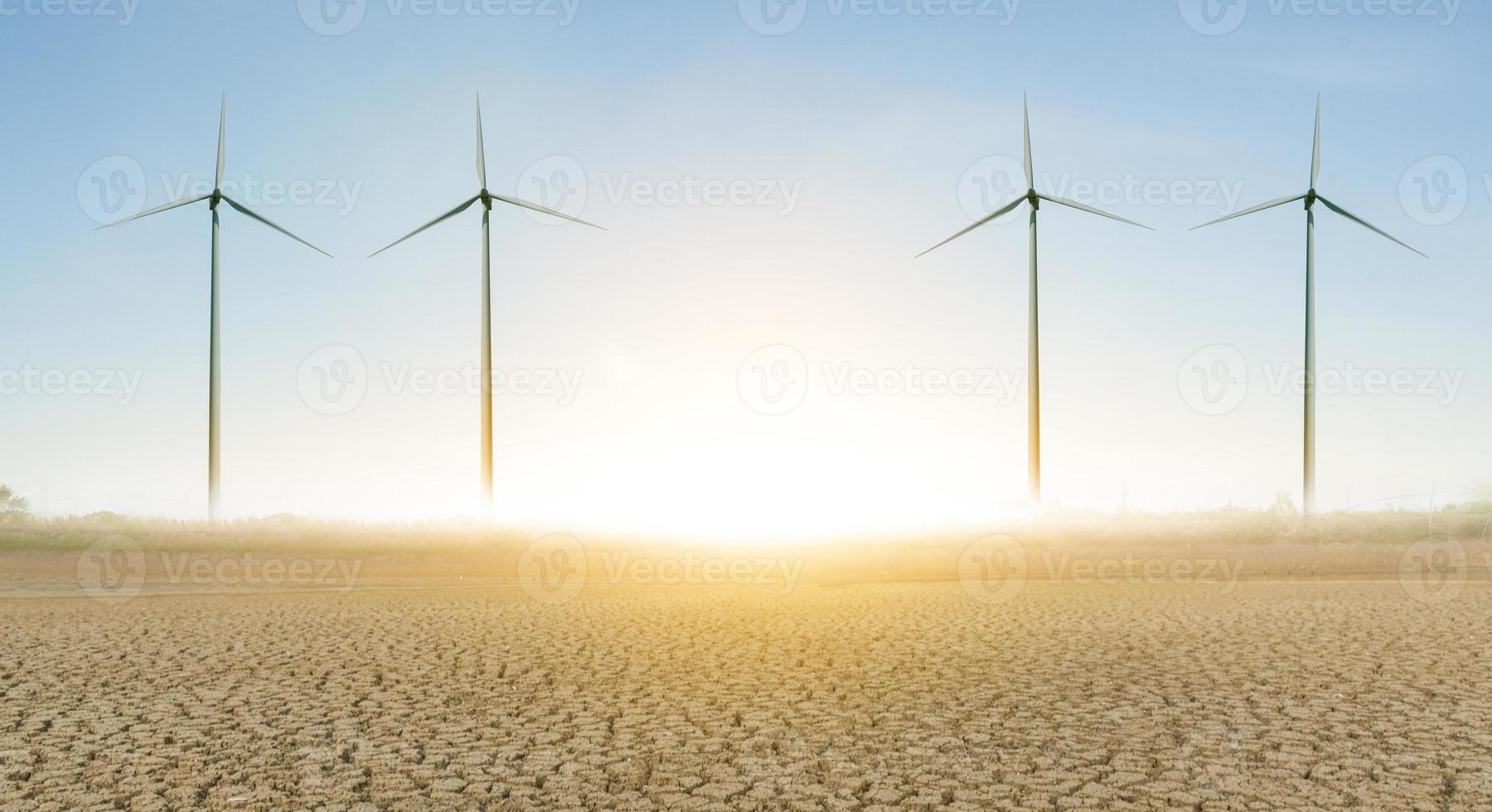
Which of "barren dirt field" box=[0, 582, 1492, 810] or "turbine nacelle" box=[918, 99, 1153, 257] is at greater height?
"turbine nacelle" box=[918, 99, 1153, 257]

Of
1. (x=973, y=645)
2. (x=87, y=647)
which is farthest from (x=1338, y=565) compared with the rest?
(x=87, y=647)

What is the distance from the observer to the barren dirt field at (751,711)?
7.45 metres

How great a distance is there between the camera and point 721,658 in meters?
12.6

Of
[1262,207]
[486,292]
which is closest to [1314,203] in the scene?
[1262,207]

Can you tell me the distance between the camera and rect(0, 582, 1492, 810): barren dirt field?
24.5 feet

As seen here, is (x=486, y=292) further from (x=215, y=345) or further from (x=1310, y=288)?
(x=1310, y=288)

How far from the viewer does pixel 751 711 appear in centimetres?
977

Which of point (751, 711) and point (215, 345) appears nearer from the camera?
point (751, 711)

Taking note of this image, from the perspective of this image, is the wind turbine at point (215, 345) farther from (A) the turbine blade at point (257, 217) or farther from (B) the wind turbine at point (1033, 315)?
(B) the wind turbine at point (1033, 315)

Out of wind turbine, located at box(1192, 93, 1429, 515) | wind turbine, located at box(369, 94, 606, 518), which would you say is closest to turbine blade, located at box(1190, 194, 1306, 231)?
wind turbine, located at box(1192, 93, 1429, 515)

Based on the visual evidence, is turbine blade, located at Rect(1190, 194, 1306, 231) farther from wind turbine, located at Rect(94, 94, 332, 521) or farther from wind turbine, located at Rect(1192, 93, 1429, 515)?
wind turbine, located at Rect(94, 94, 332, 521)

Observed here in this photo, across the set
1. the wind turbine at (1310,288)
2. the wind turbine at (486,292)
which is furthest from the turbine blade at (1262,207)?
the wind turbine at (486,292)

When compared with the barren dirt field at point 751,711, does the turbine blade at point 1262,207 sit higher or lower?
higher

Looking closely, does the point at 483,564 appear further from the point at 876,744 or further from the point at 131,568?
the point at 876,744
